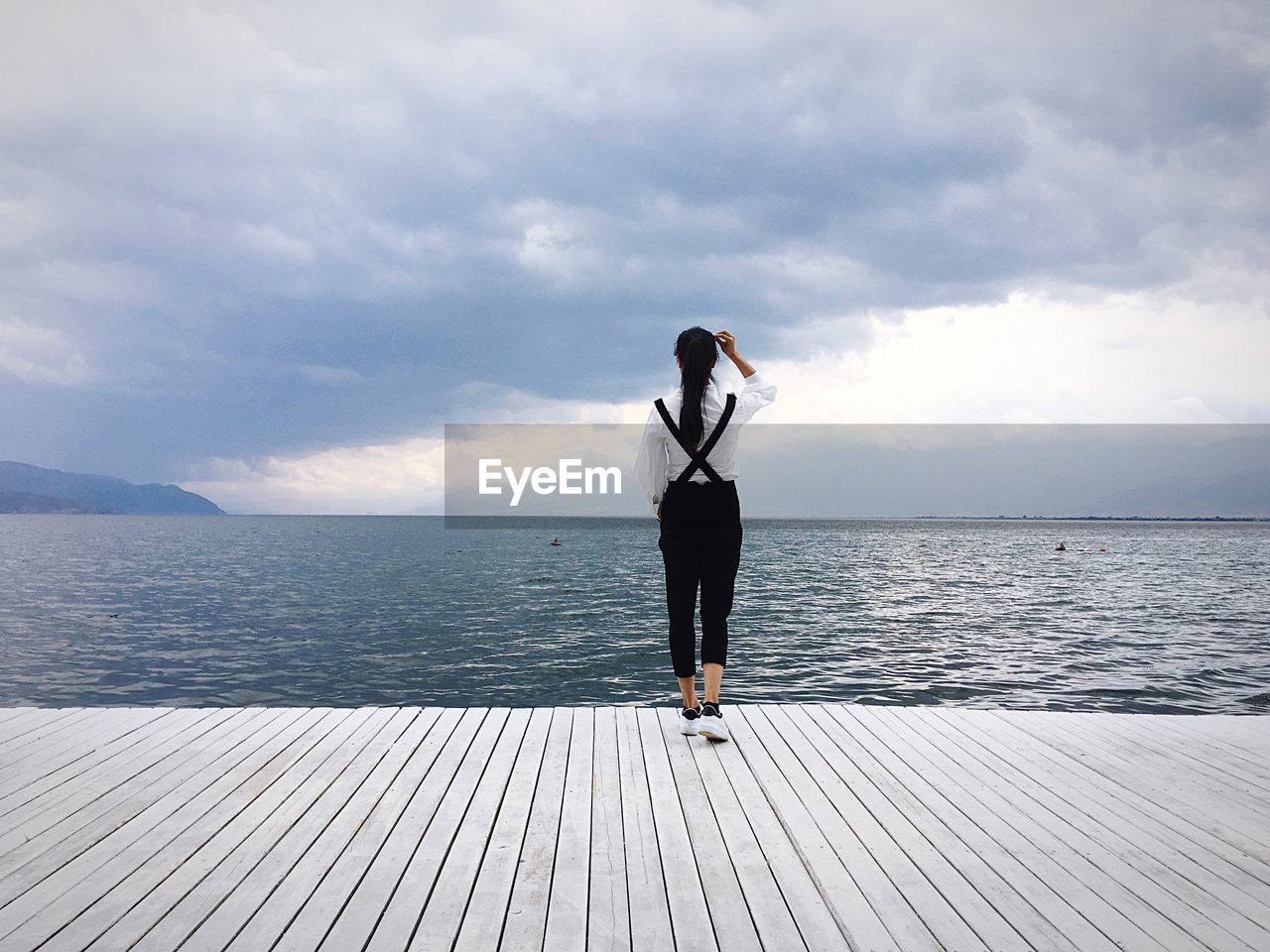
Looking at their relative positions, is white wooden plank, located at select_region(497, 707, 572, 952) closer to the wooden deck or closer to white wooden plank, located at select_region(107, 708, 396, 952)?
the wooden deck

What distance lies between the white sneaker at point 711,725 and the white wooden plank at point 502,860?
79cm

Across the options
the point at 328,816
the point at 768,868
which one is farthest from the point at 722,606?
the point at 328,816

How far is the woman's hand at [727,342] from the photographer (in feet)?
15.8

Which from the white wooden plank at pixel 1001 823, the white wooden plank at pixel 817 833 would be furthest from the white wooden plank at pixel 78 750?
the white wooden plank at pixel 1001 823

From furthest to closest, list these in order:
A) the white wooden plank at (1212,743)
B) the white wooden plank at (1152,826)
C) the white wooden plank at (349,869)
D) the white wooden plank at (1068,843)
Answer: the white wooden plank at (1212,743), the white wooden plank at (1152,826), the white wooden plank at (1068,843), the white wooden plank at (349,869)

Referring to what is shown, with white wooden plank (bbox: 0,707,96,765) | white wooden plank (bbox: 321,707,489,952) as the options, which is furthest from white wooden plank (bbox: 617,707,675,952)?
white wooden plank (bbox: 0,707,96,765)

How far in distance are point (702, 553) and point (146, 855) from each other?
2944 mm

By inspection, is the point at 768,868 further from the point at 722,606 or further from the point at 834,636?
the point at 834,636

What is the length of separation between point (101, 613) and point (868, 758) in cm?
2855

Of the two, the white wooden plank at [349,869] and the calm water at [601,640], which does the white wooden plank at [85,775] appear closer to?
the white wooden plank at [349,869]

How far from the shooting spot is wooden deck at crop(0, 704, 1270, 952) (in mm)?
2641

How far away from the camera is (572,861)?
3113 millimetres

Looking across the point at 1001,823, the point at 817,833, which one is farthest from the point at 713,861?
the point at 1001,823

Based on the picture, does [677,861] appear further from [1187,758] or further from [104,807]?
[1187,758]
